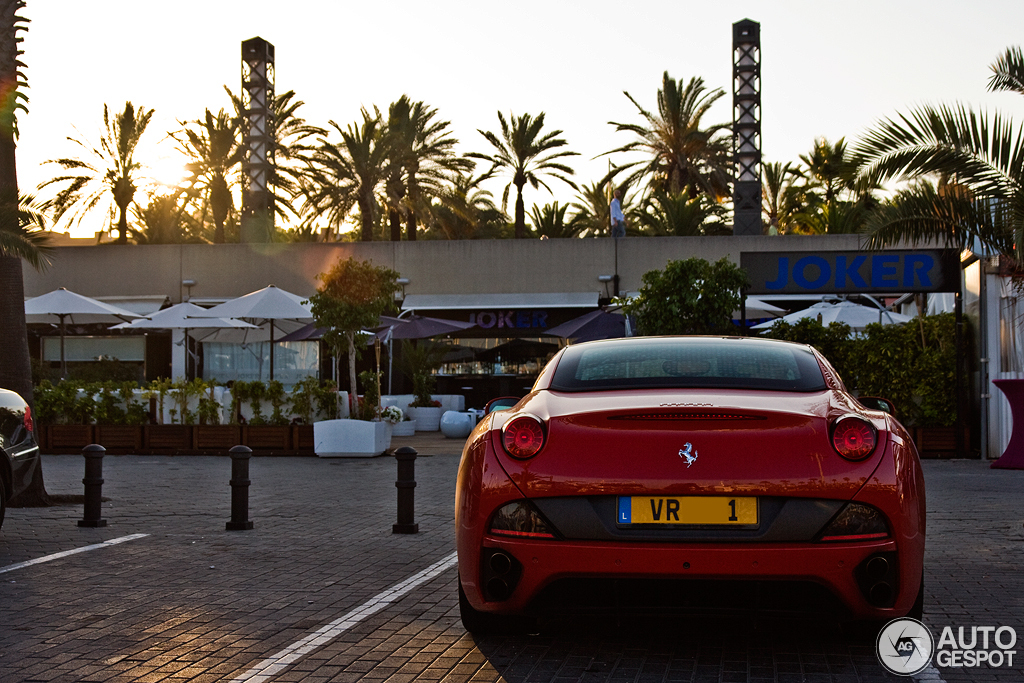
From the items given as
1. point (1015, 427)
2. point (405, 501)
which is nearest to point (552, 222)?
point (1015, 427)

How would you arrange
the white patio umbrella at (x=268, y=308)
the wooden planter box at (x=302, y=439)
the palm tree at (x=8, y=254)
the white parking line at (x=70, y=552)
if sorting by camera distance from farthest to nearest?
the white patio umbrella at (x=268, y=308)
the wooden planter box at (x=302, y=439)
the palm tree at (x=8, y=254)
the white parking line at (x=70, y=552)

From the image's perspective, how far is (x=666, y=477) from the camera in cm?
401

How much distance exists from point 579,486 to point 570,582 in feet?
1.26

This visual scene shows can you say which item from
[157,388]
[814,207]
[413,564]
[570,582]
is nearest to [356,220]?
[814,207]

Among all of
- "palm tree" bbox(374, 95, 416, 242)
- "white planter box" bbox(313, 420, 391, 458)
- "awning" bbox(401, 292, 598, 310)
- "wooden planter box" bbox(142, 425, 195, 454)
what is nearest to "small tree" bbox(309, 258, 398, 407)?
"white planter box" bbox(313, 420, 391, 458)

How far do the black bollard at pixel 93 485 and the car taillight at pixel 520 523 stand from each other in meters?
5.81

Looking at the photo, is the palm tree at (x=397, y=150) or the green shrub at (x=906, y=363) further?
the palm tree at (x=397, y=150)

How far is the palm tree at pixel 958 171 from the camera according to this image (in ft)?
31.9

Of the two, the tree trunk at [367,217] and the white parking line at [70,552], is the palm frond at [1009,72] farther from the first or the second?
the tree trunk at [367,217]

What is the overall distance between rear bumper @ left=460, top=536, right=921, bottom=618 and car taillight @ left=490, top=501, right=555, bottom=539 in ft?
0.14

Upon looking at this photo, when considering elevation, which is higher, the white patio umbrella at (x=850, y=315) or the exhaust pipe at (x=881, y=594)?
the white patio umbrella at (x=850, y=315)

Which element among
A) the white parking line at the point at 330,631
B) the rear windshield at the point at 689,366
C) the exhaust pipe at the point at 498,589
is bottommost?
the white parking line at the point at 330,631

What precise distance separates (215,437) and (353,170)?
1760 cm

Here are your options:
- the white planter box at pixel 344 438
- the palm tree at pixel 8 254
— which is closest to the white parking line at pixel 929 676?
the palm tree at pixel 8 254
